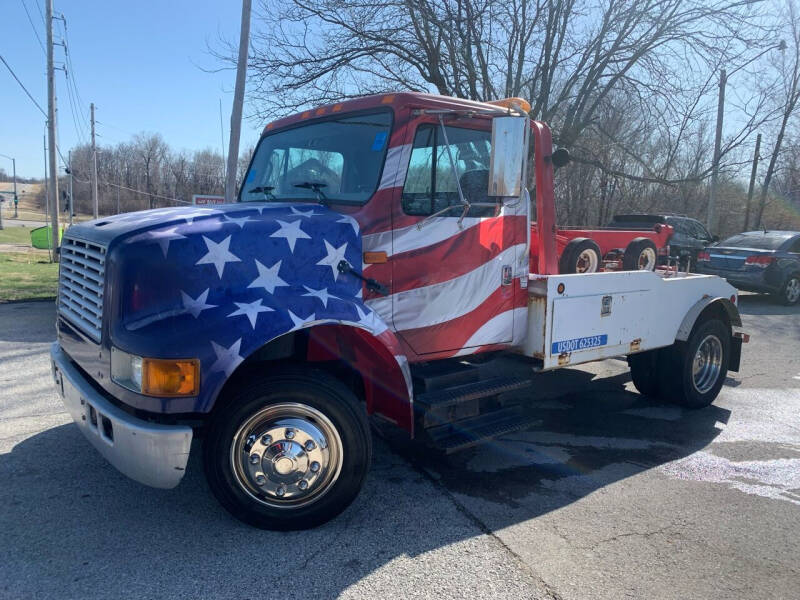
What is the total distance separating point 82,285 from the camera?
3.45 m

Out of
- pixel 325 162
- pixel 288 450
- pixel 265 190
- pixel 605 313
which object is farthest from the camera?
pixel 605 313

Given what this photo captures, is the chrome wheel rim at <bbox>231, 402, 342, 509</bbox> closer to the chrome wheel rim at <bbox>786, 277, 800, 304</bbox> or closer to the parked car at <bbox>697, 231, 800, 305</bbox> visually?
the parked car at <bbox>697, 231, 800, 305</bbox>

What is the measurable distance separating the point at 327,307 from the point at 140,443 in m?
1.11

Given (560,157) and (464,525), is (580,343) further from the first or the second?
(464,525)

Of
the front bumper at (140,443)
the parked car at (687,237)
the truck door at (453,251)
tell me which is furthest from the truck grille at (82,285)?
the parked car at (687,237)

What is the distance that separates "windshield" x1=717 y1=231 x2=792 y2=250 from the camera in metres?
14.0

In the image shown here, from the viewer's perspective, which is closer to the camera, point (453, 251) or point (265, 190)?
point (453, 251)

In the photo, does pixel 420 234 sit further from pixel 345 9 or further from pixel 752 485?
pixel 345 9

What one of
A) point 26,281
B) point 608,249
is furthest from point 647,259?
point 26,281

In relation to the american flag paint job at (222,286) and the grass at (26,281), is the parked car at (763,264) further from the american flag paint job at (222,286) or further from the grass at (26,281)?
the grass at (26,281)

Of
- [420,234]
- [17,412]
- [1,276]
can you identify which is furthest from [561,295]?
[1,276]

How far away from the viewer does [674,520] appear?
3.60 meters

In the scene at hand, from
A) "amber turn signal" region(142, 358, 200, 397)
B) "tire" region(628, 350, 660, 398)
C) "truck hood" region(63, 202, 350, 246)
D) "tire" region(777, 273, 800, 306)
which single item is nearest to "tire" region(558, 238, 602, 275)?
"tire" region(628, 350, 660, 398)

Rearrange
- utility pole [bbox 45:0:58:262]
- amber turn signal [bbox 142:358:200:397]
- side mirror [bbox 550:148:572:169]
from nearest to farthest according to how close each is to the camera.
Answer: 1. amber turn signal [bbox 142:358:200:397]
2. side mirror [bbox 550:148:572:169]
3. utility pole [bbox 45:0:58:262]
